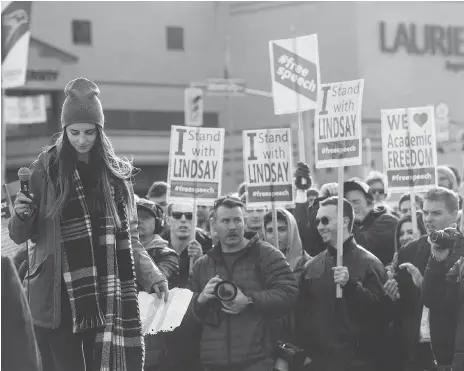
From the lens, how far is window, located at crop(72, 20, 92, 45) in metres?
37.0

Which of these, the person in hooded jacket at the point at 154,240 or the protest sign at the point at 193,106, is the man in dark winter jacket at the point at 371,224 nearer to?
the person in hooded jacket at the point at 154,240

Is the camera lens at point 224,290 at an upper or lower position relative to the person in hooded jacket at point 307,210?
lower

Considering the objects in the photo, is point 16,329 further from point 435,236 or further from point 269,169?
point 269,169

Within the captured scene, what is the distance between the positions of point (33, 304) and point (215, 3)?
35.1m

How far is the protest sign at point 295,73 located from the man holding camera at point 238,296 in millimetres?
2914

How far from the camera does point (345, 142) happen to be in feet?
29.6

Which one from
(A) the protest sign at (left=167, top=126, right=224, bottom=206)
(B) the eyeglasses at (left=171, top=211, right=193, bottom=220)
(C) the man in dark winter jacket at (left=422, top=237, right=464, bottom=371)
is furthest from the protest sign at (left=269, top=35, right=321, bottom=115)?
(C) the man in dark winter jacket at (left=422, top=237, right=464, bottom=371)

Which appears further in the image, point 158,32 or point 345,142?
point 158,32

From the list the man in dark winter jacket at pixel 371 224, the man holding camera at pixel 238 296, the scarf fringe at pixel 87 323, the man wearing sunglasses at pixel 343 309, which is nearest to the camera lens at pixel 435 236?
A: the man wearing sunglasses at pixel 343 309

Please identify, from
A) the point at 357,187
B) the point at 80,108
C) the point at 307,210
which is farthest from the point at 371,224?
the point at 80,108

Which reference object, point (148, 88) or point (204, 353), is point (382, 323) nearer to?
point (204, 353)

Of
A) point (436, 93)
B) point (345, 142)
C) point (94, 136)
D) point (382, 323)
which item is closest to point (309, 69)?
point (345, 142)

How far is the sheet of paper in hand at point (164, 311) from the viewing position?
7102mm

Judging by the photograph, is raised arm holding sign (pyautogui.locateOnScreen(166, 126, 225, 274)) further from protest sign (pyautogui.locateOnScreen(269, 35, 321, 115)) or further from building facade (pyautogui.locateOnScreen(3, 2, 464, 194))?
building facade (pyautogui.locateOnScreen(3, 2, 464, 194))
